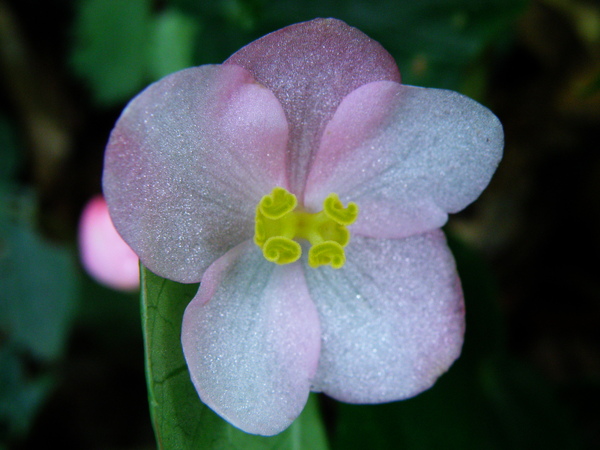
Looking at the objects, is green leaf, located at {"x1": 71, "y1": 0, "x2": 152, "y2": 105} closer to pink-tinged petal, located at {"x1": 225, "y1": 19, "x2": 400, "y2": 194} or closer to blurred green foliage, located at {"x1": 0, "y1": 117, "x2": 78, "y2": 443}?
blurred green foliage, located at {"x1": 0, "y1": 117, "x2": 78, "y2": 443}

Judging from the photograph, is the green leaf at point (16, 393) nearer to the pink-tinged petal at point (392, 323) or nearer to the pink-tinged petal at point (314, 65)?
the pink-tinged petal at point (392, 323)

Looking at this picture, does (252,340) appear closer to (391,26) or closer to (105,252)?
(391,26)

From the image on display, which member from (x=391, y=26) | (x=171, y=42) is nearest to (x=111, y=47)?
(x=171, y=42)

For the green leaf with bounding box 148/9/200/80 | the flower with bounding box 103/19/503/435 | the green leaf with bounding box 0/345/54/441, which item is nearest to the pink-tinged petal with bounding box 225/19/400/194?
the flower with bounding box 103/19/503/435

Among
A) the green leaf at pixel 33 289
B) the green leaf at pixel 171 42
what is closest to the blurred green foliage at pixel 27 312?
the green leaf at pixel 33 289

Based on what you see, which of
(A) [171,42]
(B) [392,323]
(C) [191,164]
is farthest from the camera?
(A) [171,42]

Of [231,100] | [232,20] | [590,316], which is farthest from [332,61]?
[590,316]
